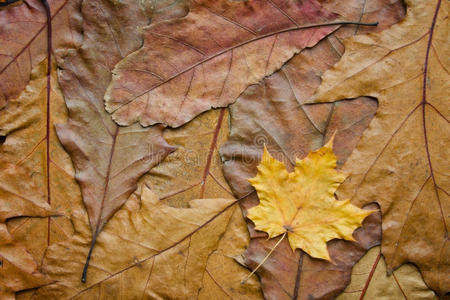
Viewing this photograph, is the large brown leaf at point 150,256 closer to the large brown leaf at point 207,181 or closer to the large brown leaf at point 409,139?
the large brown leaf at point 207,181

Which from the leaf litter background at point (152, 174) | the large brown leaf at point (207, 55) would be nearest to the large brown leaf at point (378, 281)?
the leaf litter background at point (152, 174)

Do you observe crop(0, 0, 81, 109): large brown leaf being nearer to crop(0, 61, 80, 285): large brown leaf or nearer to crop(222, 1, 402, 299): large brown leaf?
crop(0, 61, 80, 285): large brown leaf

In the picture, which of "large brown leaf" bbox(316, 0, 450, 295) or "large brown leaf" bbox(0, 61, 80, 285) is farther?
"large brown leaf" bbox(0, 61, 80, 285)

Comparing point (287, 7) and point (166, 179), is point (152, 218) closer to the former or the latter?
point (166, 179)

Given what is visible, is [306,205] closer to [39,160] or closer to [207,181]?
[207,181]

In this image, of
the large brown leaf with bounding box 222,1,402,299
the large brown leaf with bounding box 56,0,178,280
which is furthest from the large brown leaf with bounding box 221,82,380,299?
the large brown leaf with bounding box 56,0,178,280

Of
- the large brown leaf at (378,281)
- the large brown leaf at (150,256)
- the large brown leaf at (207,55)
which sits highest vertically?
the large brown leaf at (207,55)

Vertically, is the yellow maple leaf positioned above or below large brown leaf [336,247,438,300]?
above

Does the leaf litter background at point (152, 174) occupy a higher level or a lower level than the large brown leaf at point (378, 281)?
higher
